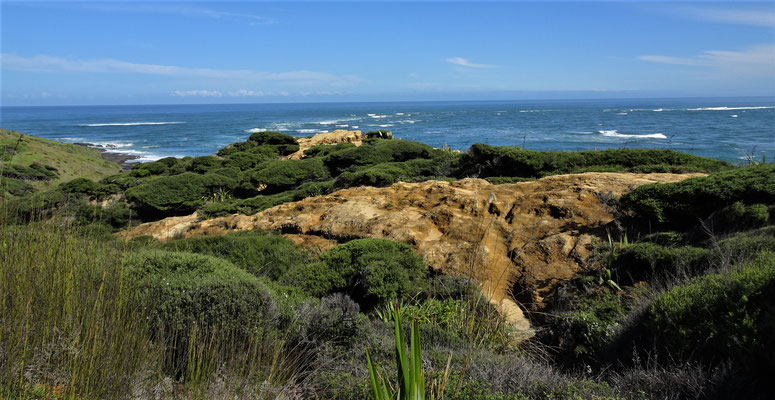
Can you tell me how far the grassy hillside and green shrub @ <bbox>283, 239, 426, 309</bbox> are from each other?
18050mm

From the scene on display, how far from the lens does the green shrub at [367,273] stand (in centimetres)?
613

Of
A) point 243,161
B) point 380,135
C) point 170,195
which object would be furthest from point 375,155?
point 380,135

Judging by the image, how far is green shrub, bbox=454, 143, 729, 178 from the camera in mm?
10367

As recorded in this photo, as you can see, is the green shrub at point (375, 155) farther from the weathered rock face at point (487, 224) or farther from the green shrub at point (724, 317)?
the green shrub at point (724, 317)

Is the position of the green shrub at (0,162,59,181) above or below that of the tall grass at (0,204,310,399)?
below

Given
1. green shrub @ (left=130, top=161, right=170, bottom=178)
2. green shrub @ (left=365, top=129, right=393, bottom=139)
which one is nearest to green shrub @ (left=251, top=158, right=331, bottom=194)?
green shrub @ (left=130, top=161, right=170, bottom=178)

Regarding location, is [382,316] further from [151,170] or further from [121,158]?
[121,158]

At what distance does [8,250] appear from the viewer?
308cm

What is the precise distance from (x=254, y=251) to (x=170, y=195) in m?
10.4

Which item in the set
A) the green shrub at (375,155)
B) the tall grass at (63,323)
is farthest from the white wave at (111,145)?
the tall grass at (63,323)

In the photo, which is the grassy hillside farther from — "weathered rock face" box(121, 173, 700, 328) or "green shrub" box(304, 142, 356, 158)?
"weathered rock face" box(121, 173, 700, 328)

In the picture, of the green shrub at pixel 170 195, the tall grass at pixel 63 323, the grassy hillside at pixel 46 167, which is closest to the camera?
the tall grass at pixel 63 323

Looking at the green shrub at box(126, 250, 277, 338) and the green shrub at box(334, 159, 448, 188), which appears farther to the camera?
the green shrub at box(334, 159, 448, 188)

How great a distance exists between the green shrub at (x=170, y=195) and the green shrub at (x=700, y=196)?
48.0 feet
